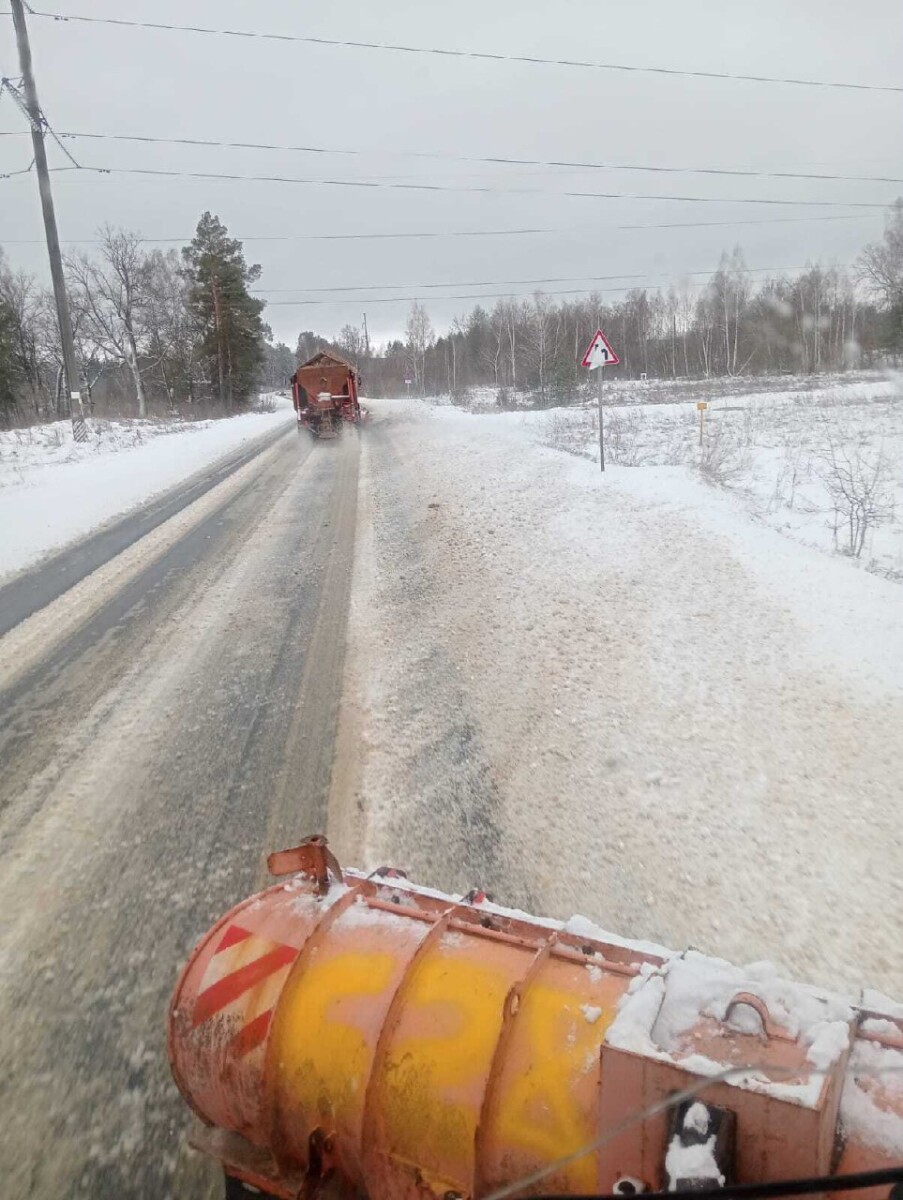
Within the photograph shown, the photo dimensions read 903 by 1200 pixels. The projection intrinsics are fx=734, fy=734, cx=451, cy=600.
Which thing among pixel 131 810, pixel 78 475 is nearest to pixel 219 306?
pixel 78 475

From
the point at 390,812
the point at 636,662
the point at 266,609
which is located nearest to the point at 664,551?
the point at 636,662

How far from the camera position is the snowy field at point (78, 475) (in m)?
10.7

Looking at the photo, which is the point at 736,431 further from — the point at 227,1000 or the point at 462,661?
the point at 227,1000

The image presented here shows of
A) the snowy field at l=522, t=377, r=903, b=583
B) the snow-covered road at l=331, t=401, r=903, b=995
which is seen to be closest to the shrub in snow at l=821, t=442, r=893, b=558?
the snowy field at l=522, t=377, r=903, b=583

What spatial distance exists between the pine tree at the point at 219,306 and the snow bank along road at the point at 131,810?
4847cm

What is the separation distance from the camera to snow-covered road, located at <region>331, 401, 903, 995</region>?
3072 millimetres

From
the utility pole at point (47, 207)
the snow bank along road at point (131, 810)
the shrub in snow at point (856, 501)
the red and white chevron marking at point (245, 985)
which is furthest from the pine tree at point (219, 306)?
the red and white chevron marking at point (245, 985)

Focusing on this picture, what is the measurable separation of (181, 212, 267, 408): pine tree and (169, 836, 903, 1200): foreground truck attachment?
54.1m

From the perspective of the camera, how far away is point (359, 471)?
15.6 meters

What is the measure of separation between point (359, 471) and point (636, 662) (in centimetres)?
1131

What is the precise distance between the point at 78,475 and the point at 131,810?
1459 centimetres

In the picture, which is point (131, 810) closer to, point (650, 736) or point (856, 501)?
point (650, 736)

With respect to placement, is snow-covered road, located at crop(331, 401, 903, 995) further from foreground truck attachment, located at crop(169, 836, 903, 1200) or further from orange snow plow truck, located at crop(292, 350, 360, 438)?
orange snow plow truck, located at crop(292, 350, 360, 438)

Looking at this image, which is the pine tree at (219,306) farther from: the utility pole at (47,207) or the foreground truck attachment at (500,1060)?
the foreground truck attachment at (500,1060)
